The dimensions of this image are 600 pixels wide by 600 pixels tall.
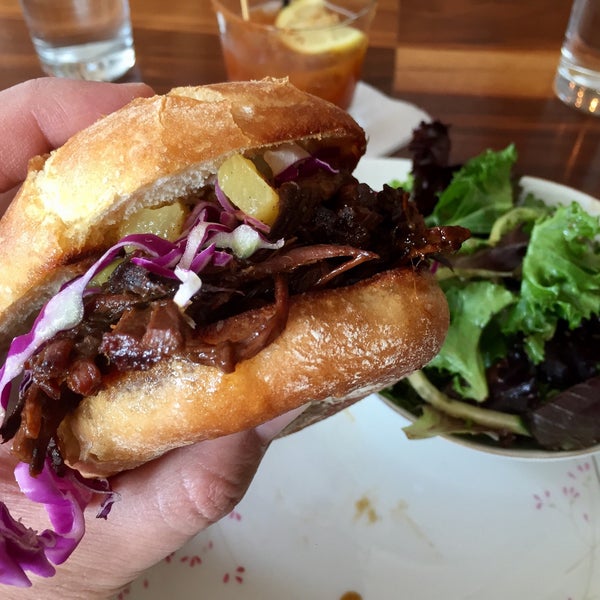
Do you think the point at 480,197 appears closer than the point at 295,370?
No

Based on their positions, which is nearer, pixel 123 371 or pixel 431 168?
pixel 123 371

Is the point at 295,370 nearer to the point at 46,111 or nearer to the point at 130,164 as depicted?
the point at 130,164

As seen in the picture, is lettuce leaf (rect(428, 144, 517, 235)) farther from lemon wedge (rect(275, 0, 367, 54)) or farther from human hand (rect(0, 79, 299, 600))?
human hand (rect(0, 79, 299, 600))

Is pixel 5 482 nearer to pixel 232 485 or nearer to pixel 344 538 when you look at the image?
pixel 232 485

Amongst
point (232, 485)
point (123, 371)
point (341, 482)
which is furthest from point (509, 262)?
point (123, 371)

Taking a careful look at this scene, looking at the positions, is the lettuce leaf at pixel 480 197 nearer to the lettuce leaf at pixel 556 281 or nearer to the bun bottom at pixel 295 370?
the lettuce leaf at pixel 556 281

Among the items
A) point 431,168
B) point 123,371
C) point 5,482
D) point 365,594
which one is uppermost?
point 123,371

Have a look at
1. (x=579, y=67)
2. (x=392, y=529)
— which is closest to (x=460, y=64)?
(x=579, y=67)
